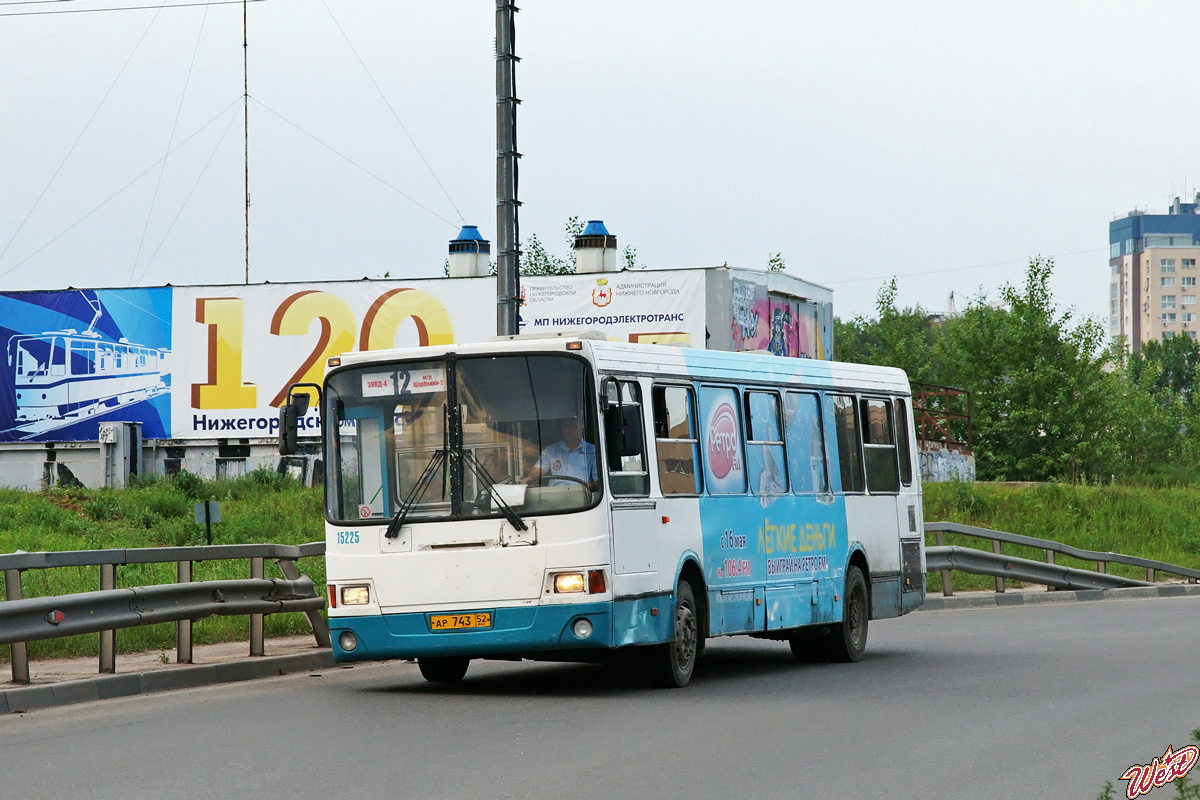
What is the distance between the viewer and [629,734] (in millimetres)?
9977

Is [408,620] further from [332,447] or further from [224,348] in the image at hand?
[224,348]

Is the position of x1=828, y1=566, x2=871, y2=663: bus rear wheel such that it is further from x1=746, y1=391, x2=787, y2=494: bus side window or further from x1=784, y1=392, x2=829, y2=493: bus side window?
x1=746, y1=391, x2=787, y2=494: bus side window

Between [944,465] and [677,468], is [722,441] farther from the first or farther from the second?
[944,465]

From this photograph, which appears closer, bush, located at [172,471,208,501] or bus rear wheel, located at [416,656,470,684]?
bus rear wheel, located at [416,656,470,684]

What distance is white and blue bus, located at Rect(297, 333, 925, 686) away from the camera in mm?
12109

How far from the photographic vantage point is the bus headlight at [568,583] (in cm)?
1204

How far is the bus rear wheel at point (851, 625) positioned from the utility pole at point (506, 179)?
487 centimetres

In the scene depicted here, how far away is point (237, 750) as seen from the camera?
9.26 metres

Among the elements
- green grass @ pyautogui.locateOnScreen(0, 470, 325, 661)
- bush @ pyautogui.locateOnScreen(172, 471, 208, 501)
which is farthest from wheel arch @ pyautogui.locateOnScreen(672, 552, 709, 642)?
bush @ pyautogui.locateOnScreen(172, 471, 208, 501)

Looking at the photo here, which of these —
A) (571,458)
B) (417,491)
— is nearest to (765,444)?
(571,458)

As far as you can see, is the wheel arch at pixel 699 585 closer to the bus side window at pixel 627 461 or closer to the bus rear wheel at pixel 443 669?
the bus side window at pixel 627 461

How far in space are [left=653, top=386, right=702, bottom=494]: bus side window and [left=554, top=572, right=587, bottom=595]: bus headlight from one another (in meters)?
1.32

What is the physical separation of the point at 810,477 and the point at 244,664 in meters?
5.45

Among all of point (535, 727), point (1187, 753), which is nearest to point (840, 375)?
point (535, 727)
